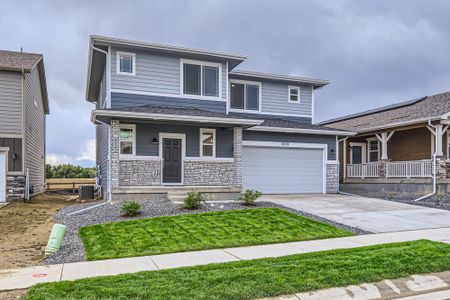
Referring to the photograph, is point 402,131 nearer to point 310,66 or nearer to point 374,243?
point 310,66

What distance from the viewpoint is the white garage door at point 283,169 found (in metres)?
17.0

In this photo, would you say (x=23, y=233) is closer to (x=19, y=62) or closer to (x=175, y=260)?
(x=175, y=260)

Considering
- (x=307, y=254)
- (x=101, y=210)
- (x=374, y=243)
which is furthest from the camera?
(x=101, y=210)

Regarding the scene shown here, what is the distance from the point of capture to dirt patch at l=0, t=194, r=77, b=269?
23.1ft

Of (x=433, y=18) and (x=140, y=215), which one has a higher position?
(x=433, y=18)

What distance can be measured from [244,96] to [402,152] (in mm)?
8854

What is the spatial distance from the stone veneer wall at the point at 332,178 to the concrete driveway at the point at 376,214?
3.18 m

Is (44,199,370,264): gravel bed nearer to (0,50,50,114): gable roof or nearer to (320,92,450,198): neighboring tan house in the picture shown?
(0,50,50,114): gable roof

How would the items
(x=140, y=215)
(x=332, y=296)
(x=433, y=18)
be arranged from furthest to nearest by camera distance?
(x=433, y=18)
(x=140, y=215)
(x=332, y=296)

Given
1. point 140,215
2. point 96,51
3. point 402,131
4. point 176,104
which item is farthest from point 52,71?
point 402,131

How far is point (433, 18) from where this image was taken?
19.4 m

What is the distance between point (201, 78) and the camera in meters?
16.3

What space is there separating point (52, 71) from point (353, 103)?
2566cm

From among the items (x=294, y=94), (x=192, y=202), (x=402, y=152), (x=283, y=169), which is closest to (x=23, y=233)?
(x=192, y=202)
